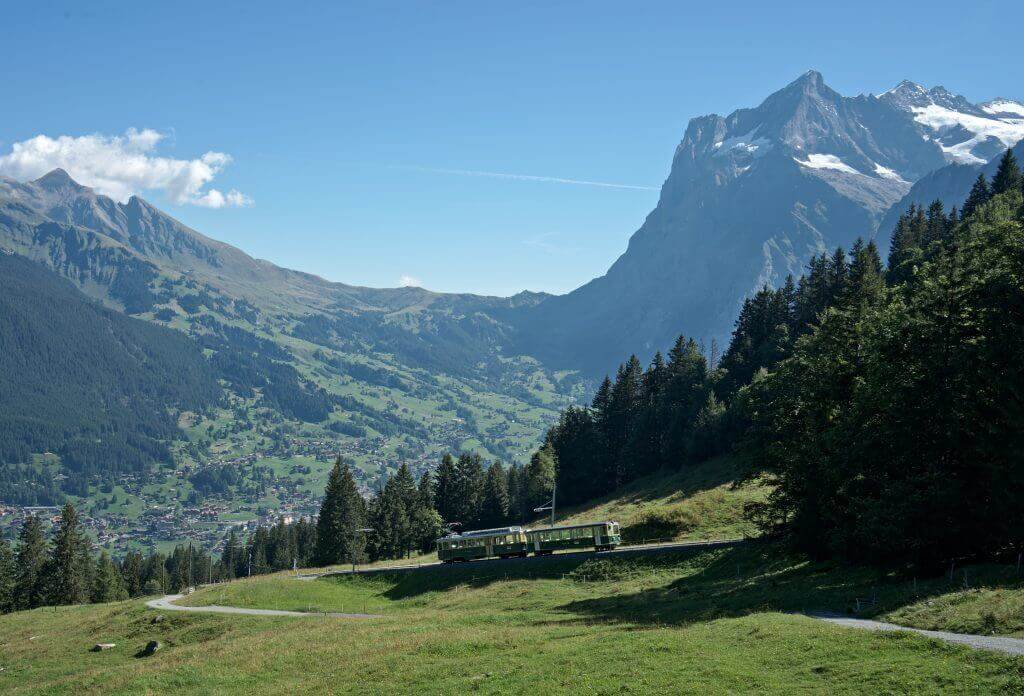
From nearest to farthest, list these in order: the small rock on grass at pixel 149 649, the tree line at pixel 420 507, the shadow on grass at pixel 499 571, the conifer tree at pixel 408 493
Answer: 1. the small rock on grass at pixel 149 649
2. the shadow on grass at pixel 499 571
3. the tree line at pixel 420 507
4. the conifer tree at pixel 408 493

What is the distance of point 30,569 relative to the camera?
366ft

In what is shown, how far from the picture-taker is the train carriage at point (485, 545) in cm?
7969

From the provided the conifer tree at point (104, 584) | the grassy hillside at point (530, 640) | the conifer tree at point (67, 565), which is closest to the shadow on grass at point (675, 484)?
the grassy hillside at point (530, 640)

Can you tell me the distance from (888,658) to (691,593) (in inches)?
1006

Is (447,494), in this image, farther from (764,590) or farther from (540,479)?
(764,590)

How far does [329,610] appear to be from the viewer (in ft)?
230

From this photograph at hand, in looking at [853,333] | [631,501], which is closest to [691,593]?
[853,333]

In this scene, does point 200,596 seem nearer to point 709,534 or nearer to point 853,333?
point 709,534

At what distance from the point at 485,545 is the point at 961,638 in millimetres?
59233

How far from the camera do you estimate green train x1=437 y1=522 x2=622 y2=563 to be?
73.8 meters

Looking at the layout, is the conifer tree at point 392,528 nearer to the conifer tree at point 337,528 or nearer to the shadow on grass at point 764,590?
the conifer tree at point 337,528

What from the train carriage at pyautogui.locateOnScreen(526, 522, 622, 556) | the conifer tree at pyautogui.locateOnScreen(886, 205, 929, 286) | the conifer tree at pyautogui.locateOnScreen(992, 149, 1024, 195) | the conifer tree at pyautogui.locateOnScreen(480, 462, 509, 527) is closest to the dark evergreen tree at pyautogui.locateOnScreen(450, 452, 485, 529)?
the conifer tree at pyautogui.locateOnScreen(480, 462, 509, 527)

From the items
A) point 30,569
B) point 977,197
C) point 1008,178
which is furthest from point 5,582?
point 1008,178

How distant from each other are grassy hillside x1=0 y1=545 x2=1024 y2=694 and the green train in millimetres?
4341
